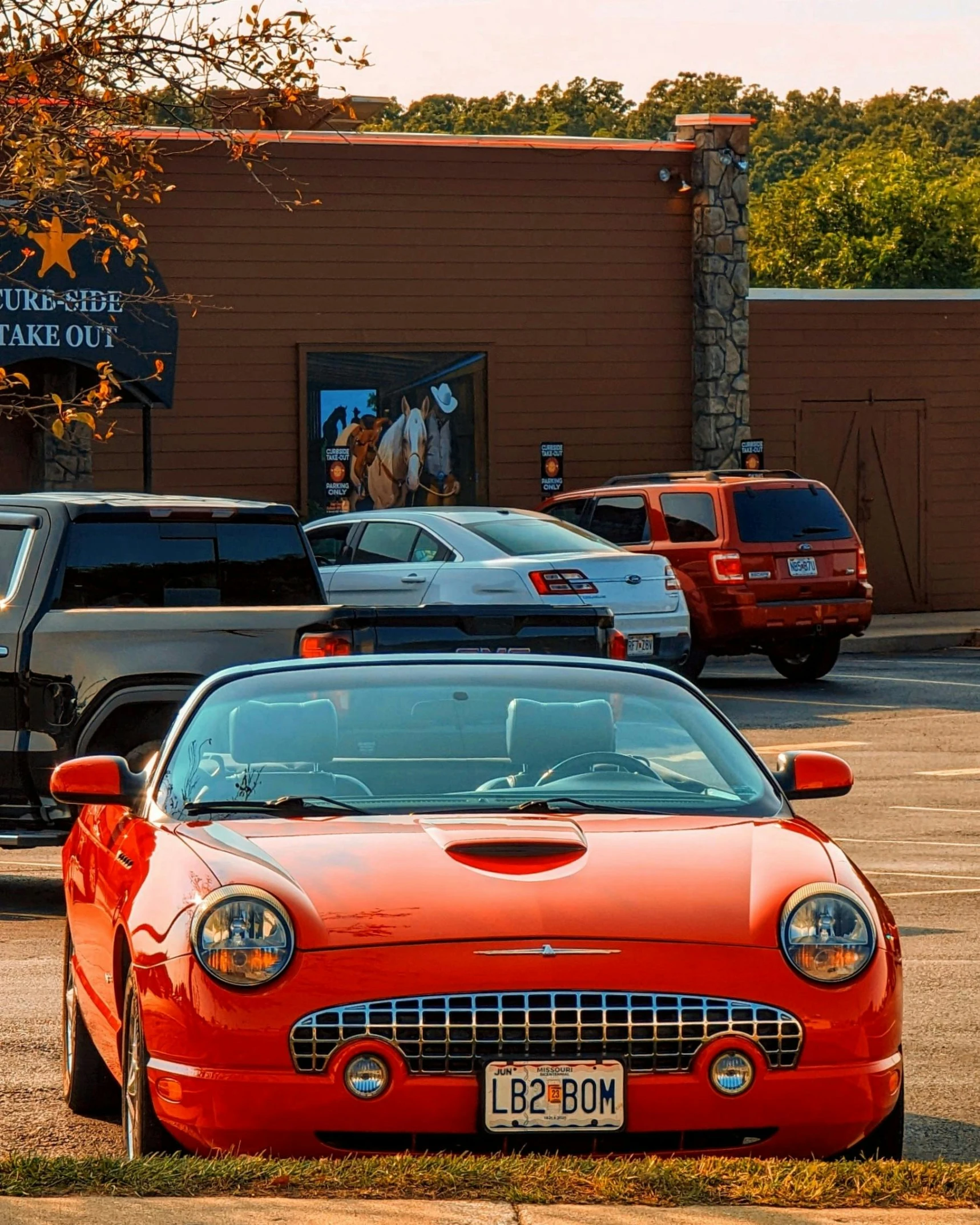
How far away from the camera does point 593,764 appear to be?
20.6ft

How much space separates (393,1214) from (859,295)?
2472 centimetres

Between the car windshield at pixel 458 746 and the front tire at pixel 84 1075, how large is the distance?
919 mm

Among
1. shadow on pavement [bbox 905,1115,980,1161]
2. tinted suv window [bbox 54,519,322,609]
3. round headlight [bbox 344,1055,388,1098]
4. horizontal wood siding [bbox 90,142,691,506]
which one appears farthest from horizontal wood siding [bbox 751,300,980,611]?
round headlight [bbox 344,1055,388,1098]

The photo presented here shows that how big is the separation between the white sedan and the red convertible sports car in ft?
40.4

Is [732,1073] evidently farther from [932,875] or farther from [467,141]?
[467,141]

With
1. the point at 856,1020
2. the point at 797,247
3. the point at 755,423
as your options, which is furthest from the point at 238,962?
the point at 797,247

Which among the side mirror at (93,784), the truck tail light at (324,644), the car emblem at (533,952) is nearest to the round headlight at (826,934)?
the car emblem at (533,952)

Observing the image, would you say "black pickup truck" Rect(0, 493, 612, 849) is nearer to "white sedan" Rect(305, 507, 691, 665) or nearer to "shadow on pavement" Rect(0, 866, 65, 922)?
"shadow on pavement" Rect(0, 866, 65, 922)

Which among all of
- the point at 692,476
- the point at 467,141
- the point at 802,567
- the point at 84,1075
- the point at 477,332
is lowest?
the point at 802,567

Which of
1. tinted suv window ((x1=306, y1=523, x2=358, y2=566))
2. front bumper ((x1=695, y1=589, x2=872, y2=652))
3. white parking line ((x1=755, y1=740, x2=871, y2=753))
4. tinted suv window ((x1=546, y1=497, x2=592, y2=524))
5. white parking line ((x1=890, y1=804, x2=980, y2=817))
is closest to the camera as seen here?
white parking line ((x1=890, y1=804, x2=980, y2=817))

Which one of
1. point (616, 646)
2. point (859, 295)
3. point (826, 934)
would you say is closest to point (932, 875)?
point (616, 646)

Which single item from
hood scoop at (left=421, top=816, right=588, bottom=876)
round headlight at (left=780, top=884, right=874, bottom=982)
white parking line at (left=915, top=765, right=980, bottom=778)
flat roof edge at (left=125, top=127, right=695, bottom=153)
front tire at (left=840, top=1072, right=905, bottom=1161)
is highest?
flat roof edge at (left=125, top=127, right=695, bottom=153)

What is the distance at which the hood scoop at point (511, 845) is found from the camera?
5.29 meters

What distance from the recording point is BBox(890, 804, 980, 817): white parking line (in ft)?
44.4
